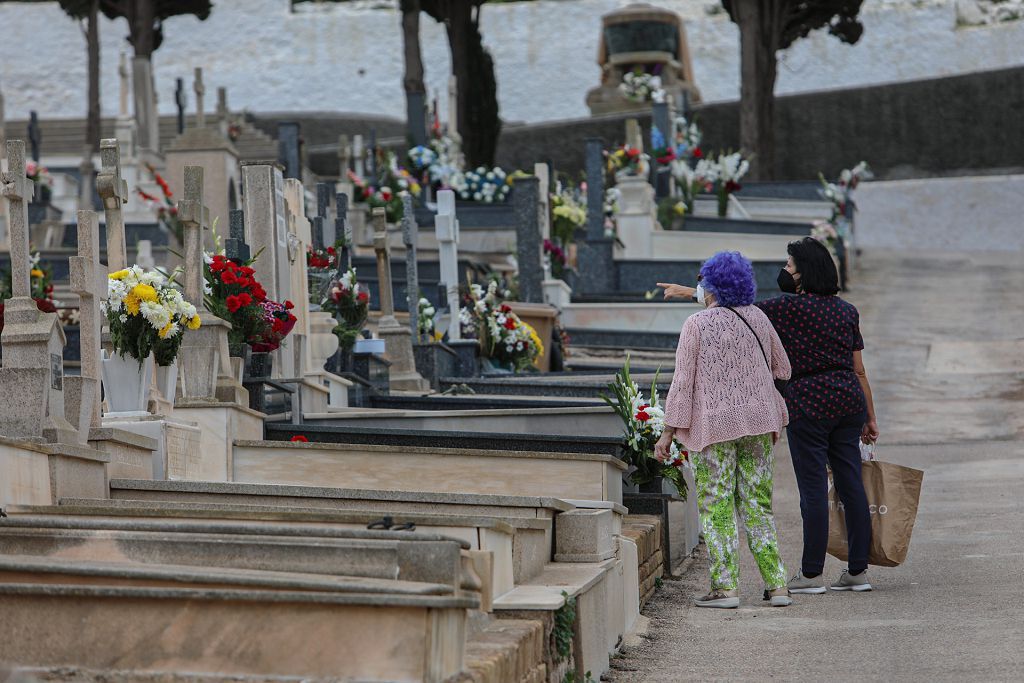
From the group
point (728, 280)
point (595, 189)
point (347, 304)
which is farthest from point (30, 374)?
point (595, 189)

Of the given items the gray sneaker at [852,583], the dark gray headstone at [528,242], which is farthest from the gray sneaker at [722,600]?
the dark gray headstone at [528,242]

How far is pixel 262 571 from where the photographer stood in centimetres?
427

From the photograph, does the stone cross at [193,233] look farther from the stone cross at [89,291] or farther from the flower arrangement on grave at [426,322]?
the flower arrangement on grave at [426,322]

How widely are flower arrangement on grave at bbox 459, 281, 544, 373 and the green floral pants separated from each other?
7.35 metres

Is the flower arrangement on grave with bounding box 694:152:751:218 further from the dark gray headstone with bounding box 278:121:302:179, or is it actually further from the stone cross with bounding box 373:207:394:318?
the stone cross with bounding box 373:207:394:318

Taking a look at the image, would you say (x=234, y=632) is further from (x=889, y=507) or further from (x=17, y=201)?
(x=889, y=507)

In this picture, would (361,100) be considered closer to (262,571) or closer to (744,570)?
(744,570)

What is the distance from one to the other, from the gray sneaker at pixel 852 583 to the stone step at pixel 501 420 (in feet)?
6.34

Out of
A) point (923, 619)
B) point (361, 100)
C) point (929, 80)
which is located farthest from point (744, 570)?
point (361, 100)

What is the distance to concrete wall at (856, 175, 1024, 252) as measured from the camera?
33812 mm

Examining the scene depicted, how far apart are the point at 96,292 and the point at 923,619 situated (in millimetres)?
3238

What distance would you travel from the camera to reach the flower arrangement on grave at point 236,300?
29.1ft

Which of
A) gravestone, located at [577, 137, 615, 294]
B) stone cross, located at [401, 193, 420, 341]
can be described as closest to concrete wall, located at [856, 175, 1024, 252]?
gravestone, located at [577, 137, 615, 294]

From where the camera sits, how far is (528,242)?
17109 mm
